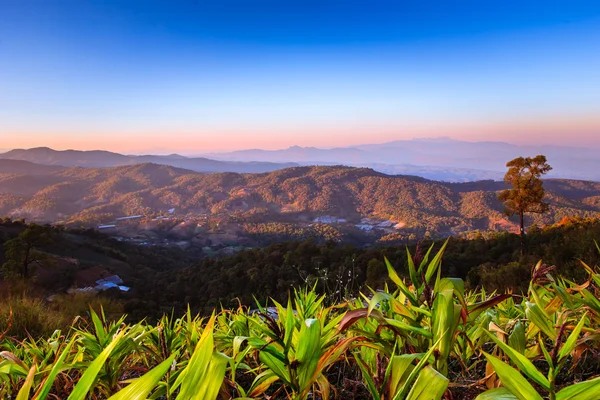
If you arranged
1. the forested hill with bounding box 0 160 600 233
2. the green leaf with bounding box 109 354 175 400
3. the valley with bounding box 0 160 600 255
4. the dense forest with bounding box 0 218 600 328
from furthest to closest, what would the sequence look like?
the forested hill with bounding box 0 160 600 233 < the valley with bounding box 0 160 600 255 < the dense forest with bounding box 0 218 600 328 < the green leaf with bounding box 109 354 175 400

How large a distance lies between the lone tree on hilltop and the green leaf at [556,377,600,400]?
1347 centimetres

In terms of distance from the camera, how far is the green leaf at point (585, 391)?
0.39 m

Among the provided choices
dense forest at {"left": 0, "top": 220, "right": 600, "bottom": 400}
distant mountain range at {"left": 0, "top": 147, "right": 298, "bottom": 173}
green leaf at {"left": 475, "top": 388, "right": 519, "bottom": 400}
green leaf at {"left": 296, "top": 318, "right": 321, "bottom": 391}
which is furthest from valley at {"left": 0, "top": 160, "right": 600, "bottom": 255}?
distant mountain range at {"left": 0, "top": 147, "right": 298, "bottom": 173}

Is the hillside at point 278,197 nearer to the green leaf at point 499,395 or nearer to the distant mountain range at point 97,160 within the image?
the green leaf at point 499,395

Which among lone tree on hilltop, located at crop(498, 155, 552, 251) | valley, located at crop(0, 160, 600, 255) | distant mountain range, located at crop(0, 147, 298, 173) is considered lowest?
valley, located at crop(0, 160, 600, 255)

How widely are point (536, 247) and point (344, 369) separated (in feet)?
38.5

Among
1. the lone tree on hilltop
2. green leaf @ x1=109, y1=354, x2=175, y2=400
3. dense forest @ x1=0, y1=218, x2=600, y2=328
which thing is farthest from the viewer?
the lone tree on hilltop

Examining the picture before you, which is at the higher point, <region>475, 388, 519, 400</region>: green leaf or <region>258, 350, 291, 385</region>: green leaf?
<region>475, 388, 519, 400</region>: green leaf

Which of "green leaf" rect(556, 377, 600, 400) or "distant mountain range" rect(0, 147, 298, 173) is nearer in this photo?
"green leaf" rect(556, 377, 600, 400)

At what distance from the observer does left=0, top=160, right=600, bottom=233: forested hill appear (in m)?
62.0

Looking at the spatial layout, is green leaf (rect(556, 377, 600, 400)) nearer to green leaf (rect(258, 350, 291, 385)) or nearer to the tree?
green leaf (rect(258, 350, 291, 385))

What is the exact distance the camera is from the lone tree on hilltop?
1172 centimetres

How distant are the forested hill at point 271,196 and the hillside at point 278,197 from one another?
0.67 feet

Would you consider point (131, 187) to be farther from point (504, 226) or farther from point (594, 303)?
point (594, 303)
